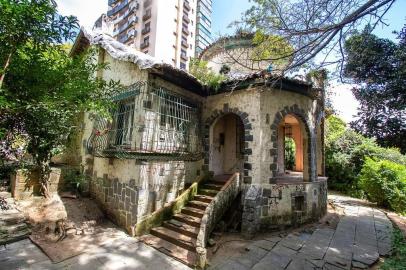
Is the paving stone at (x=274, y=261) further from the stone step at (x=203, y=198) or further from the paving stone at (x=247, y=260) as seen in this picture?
the stone step at (x=203, y=198)

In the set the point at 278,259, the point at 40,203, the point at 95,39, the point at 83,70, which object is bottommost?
the point at 278,259

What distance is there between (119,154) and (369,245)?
7514 mm

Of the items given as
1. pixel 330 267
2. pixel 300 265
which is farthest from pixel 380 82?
pixel 300 265

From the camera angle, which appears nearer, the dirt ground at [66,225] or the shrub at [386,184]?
the dirt ground at [66,225]

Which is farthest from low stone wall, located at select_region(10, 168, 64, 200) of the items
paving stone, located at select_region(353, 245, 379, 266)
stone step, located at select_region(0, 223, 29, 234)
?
paving stone, located at select_region(353, 245, 379, 266)

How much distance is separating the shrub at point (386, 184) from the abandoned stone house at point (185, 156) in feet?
14.7

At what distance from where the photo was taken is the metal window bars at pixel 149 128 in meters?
6.54

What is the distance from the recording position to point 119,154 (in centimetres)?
652

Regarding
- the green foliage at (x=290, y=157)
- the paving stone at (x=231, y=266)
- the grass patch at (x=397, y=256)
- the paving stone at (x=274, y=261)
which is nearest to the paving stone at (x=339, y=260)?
the grass patch at (x=397, y=256)

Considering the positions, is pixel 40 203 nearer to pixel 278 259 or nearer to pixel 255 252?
pixel 255 252

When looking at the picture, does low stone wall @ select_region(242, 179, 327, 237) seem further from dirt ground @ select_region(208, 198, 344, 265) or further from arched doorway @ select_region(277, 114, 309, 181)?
arched doorway @ select_region(277, 114, 309, 181)

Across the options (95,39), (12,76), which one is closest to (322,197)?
(12,76)

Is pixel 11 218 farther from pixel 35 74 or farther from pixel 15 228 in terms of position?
pixel 35 74

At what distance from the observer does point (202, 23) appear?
4331 cm
